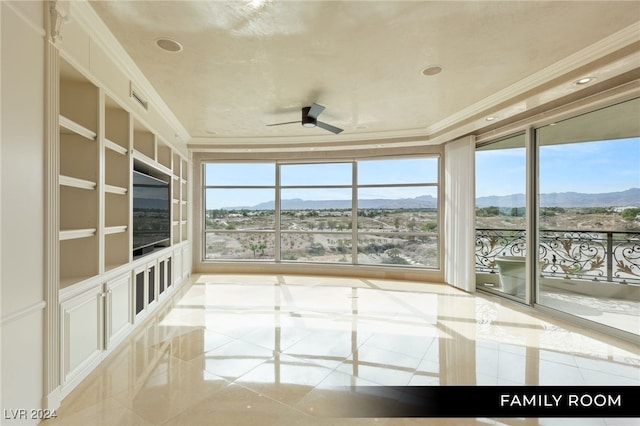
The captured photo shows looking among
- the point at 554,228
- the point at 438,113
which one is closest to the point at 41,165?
the point at 438,113

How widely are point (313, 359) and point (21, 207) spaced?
103 inches

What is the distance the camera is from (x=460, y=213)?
5.75m

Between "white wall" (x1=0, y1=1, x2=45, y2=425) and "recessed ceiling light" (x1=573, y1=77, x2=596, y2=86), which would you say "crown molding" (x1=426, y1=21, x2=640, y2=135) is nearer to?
"recessed ceiling light" (x1=573, y1=77, x2=596, y2=86)

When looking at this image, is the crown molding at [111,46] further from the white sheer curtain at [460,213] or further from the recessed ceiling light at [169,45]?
the white sheer curtain at [460,213]

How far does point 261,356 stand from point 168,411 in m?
0.98

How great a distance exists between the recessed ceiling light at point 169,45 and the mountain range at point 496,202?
4579mm

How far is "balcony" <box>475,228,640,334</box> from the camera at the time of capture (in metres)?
3.60

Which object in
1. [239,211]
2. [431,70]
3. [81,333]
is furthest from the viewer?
[239,211]

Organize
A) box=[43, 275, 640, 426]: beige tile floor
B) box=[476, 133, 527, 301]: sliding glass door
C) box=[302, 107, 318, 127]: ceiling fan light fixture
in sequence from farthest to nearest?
box=[476, 133, 527, 301]: sliding glass door
box=[302, 107, 318, 127]: ceiling fan light fixture
box=[43, 275, 640, 426]: beige tile floor

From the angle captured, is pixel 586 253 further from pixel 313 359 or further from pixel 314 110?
A: pixel 314 110

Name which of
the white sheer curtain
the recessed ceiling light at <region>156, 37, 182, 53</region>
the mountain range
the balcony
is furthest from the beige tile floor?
the recessed ceiling light at <region>156, 37, 182, 53</region>

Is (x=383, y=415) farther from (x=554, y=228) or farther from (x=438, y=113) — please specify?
(x=438, y=113)

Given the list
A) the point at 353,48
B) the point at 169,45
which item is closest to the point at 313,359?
the point at 353,48

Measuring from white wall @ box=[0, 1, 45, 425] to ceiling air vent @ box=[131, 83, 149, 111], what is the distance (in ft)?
4.77
